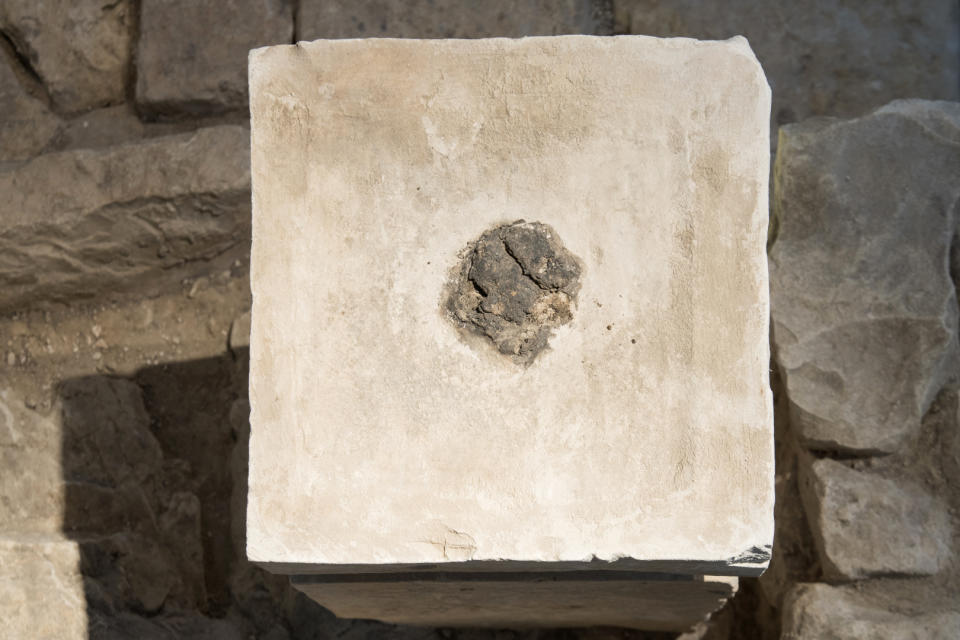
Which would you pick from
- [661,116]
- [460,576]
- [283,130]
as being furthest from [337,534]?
[661,116]

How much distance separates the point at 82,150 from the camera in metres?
2.63

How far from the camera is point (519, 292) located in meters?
1.65

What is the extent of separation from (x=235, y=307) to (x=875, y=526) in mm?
1736

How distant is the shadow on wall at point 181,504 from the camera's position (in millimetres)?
2374

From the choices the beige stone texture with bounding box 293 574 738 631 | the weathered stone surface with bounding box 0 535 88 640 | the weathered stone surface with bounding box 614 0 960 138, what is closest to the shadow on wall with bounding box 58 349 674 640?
the weathered stone surface with bounding box 0 535 88 640

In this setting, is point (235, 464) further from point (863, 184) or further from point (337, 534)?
point (863, 184)

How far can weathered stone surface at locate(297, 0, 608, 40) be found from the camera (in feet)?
8.94

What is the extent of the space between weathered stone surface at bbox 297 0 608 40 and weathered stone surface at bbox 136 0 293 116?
0.44 feet

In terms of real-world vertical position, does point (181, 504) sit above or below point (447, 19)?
below

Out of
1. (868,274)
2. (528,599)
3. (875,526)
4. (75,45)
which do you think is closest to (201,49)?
(75,45)

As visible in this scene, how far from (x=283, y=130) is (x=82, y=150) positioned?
1.21 m

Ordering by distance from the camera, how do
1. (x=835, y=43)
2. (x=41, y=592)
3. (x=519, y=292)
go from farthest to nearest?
(x=835, y=43)
(x=41, y=592)
(x=519, y=292)

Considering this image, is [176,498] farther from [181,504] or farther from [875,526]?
[875,526]

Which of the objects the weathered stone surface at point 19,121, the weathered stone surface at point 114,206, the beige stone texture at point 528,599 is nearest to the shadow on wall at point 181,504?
the beige stone texture at point 528,599
